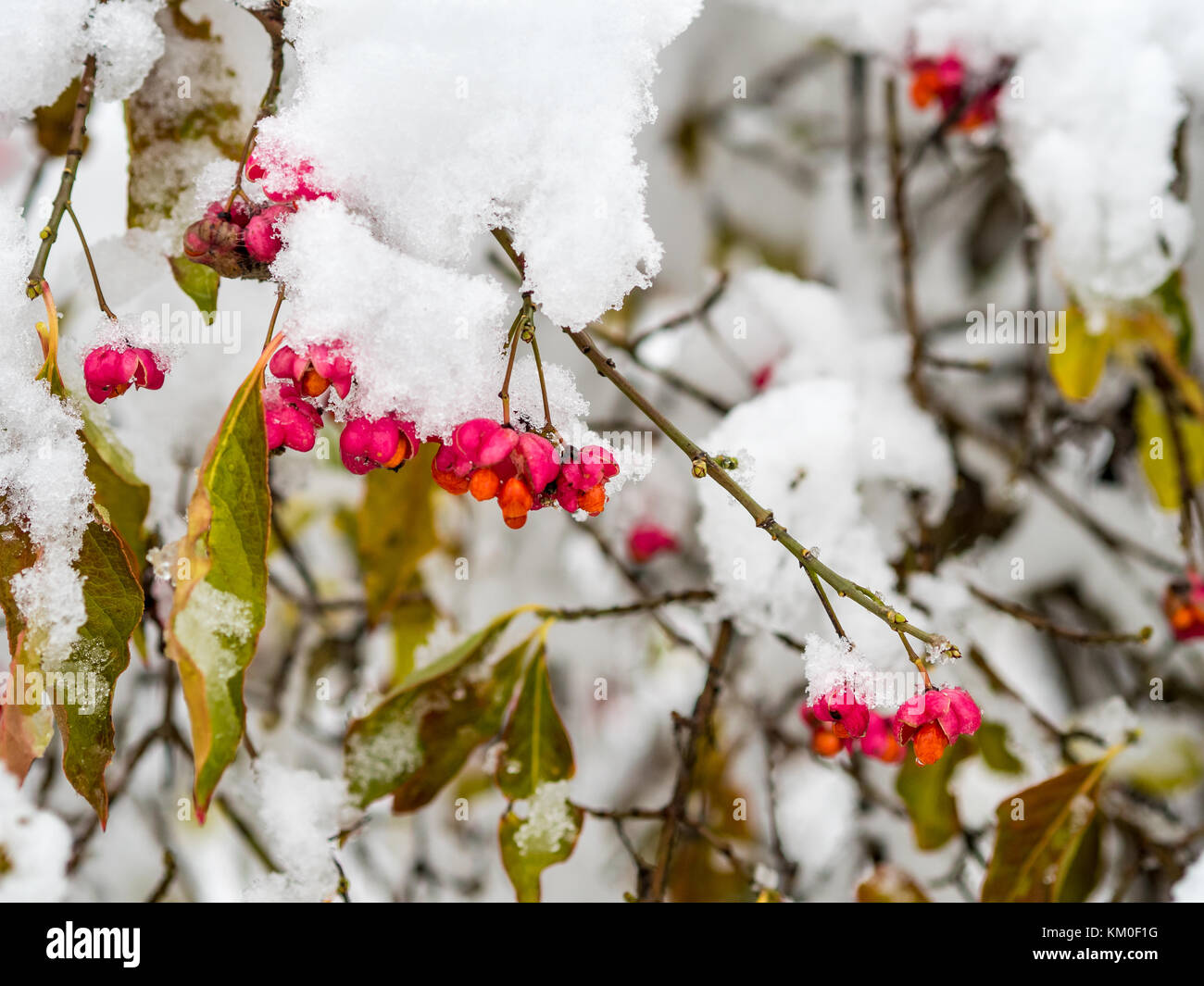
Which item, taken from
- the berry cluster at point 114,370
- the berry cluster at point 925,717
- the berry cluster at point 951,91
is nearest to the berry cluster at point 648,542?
the berry cluster at point 951,91

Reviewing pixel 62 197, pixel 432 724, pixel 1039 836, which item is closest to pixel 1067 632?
pixel 1039 836

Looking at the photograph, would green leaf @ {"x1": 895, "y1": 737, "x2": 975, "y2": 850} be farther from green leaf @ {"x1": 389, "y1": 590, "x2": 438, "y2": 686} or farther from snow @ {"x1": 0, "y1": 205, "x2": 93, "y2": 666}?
snow @ {"x1": 0, "y1": 205, "x2": 93, "y2": 666}

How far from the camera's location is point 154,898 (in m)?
1.12

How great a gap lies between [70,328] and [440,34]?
0.80m

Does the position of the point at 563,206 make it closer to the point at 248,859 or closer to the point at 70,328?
the point at 70,328

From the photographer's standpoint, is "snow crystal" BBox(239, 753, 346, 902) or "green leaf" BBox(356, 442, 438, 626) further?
"green leaf" BBox(356, 442, 438, 626)

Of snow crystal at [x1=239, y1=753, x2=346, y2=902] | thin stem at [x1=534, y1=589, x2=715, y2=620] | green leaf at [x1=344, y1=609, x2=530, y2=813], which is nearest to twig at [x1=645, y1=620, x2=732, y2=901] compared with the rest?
thin stem at [x1=534, y1=589, x2=715, y2=620]

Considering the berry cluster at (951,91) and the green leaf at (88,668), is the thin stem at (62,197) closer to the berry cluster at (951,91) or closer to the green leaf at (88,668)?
the green leaf at (88,668)

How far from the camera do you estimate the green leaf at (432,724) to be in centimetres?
102

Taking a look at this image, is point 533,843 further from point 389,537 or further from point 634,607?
point 389,537

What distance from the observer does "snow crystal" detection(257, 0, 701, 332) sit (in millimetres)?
648

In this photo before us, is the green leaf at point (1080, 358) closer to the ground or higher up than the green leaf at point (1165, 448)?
higher up

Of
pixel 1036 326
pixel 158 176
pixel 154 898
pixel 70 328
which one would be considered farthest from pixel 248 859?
pixel 1036 326

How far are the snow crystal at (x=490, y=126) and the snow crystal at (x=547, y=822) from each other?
0.61 metres
